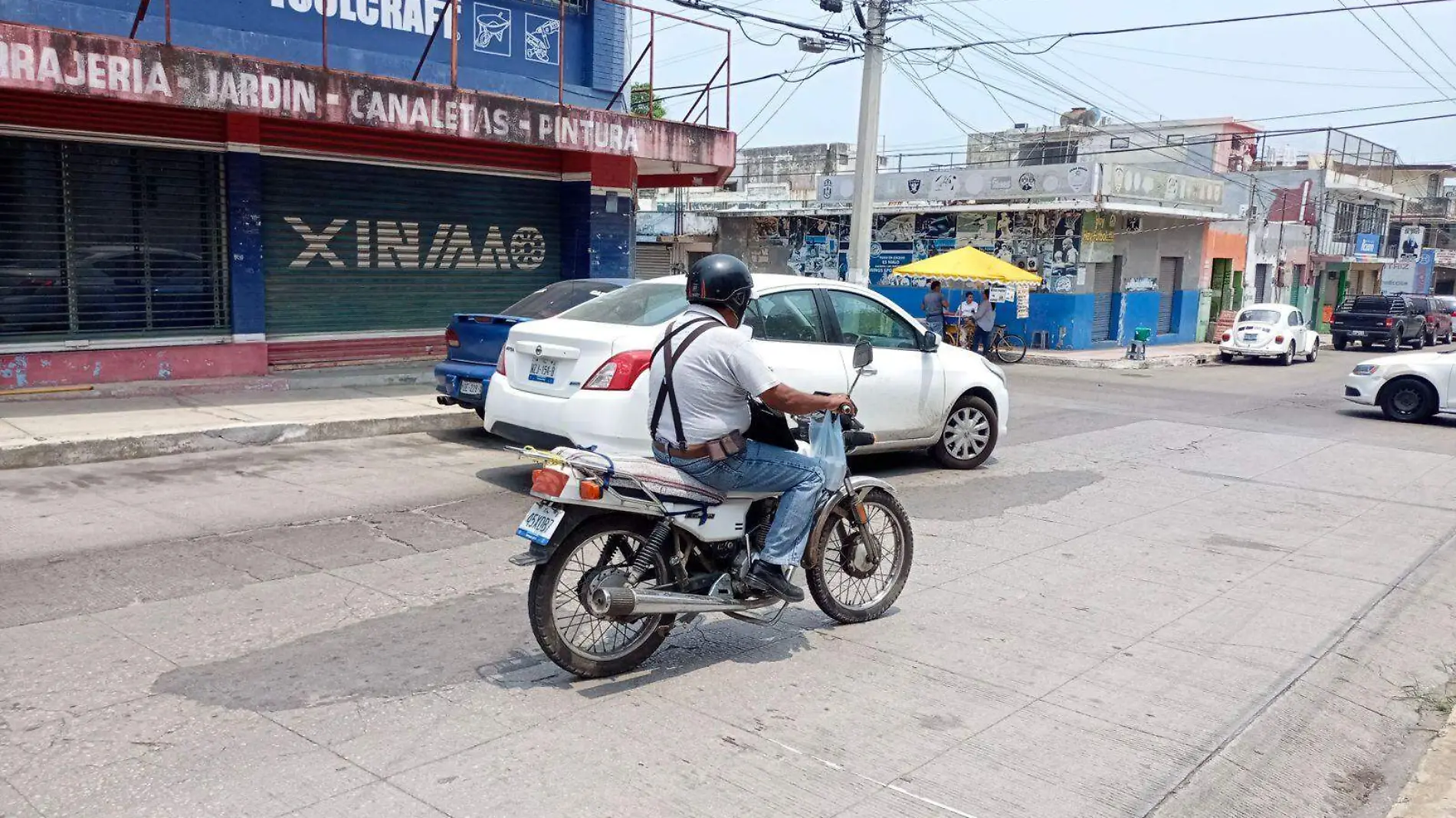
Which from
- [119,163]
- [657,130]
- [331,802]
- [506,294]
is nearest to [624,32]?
[657,130]

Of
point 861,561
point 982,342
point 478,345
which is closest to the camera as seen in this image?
point 861,561

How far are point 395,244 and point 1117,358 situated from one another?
1845 cm

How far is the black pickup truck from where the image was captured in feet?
116

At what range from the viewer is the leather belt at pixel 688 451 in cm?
476

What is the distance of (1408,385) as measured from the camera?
1602 centimetres

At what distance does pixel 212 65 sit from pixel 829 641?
357 inches

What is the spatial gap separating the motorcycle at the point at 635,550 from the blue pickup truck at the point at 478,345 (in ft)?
16.9

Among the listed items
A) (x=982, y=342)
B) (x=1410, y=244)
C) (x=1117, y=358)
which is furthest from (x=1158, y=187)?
(x=1410, y=244)

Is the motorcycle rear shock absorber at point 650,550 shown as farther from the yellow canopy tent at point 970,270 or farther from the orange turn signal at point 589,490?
the yellow canopy tent at point 970,270

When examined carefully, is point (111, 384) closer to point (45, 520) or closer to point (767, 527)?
point (45, 520)

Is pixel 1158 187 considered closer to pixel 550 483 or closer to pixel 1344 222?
pixel 1344 222

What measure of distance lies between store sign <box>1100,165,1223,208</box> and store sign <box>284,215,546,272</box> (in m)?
16.1

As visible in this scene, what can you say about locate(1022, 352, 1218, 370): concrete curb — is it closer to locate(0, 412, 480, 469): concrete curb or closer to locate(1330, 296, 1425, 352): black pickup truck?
locate(1330, 296, 1425, 352): black pickup truck

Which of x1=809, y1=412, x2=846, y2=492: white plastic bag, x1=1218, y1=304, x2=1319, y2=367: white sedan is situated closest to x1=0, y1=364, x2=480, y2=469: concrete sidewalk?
x1=809, y1=412, x2=846, y2=492: white plastic bag
